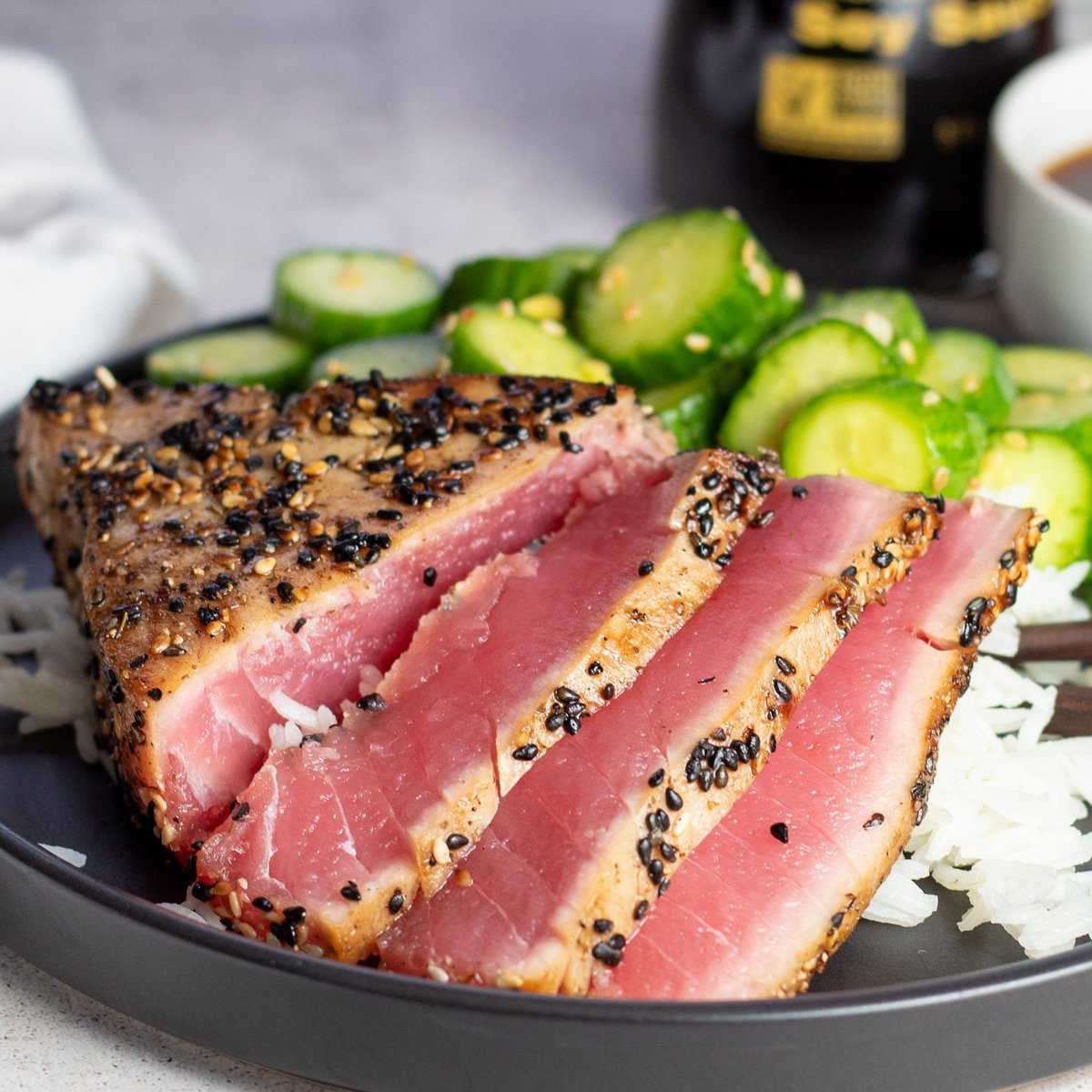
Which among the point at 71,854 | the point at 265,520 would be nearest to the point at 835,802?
the point at 265,520

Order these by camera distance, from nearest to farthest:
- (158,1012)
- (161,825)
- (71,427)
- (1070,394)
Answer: (158,1012)
(161,825)
(71,427)
(1070,394)

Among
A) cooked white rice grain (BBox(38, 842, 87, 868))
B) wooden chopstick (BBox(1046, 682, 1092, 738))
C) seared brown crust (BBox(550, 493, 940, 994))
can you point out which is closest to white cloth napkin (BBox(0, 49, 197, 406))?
cooked white rice grain (BBox(38, 842, 87, 868))

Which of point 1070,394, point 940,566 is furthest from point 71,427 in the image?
point 1070,394

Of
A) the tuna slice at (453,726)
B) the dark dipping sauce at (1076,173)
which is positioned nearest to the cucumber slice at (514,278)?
Answer: the tuna slice at (453,726)

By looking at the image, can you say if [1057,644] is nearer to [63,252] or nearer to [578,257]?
[578,257]

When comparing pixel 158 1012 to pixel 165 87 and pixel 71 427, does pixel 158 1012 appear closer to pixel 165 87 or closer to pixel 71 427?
pixel 71 427

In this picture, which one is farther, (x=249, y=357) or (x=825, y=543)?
(x=249, y=357)
